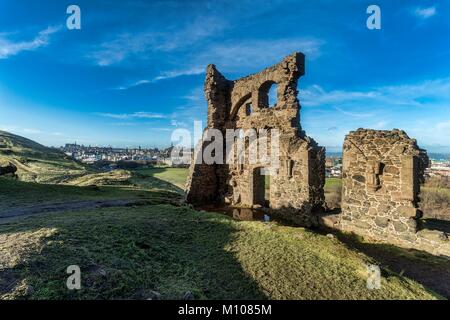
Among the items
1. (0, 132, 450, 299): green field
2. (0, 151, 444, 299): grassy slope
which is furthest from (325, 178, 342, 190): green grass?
(0, 151, 444, 299): grassy slope

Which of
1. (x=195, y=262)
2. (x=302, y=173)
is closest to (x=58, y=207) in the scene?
(x=195, y=262)

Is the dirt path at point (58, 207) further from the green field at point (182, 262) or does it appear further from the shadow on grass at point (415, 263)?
the shadow on grass at point (415, 263)

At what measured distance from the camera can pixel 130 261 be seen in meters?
5.09

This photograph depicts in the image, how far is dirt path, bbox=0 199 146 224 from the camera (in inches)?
369

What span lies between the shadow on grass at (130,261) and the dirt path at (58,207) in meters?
2.60

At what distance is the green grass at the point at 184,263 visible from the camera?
4.13 m

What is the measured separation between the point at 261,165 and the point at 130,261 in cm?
975

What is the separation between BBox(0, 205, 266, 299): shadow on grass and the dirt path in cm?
260

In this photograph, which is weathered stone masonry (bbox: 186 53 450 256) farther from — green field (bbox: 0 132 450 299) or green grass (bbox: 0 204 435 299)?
green grass (bbox: 0 204 435 299)

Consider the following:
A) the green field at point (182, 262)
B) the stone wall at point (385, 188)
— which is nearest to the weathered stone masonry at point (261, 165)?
the stone wall at point (385, 188)

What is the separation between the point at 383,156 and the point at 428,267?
3.35m
